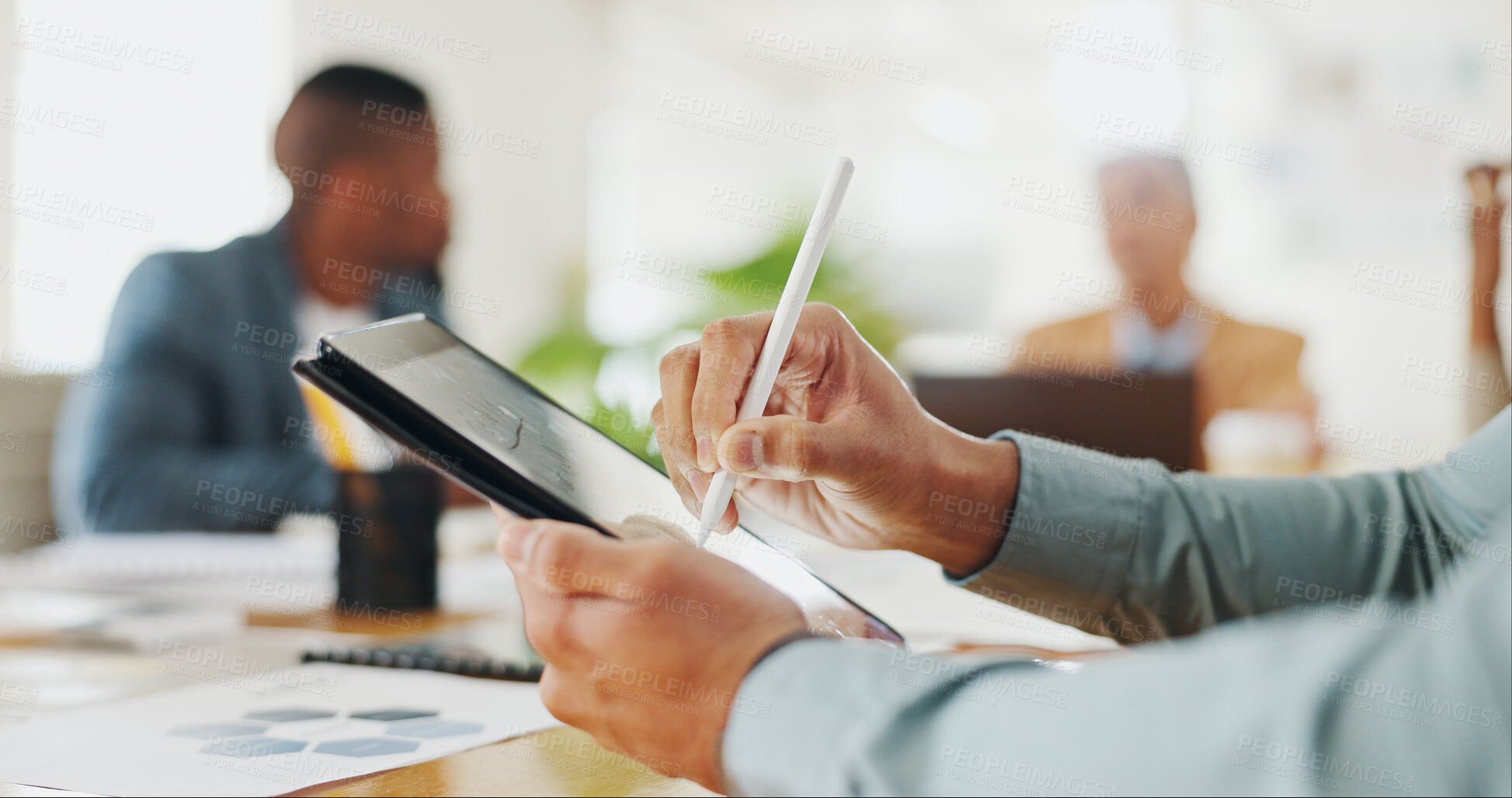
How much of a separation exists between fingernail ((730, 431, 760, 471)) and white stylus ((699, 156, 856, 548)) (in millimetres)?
23

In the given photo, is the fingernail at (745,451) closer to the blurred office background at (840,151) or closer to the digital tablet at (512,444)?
the digital tablet at (512,444)

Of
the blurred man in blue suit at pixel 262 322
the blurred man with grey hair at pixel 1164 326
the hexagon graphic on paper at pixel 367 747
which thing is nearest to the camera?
the hexagon graphic on paper at pixel 367 747

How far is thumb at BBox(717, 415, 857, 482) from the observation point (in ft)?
1.55

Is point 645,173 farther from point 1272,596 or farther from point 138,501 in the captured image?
point 1272,596

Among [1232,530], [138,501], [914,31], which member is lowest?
[138,501]

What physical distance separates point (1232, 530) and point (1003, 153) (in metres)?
3.78

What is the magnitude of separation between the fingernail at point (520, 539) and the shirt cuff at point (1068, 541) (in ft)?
1.18

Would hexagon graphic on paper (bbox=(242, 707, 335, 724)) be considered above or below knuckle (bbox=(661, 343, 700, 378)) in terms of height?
below

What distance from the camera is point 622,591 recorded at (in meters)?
0.33

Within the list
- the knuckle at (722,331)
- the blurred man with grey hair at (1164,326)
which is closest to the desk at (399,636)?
the knuckle at (722,331)

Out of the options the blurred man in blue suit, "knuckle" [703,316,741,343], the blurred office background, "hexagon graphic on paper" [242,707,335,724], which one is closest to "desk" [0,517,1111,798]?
"hexagon graphic on paper" [242,707,335,724]

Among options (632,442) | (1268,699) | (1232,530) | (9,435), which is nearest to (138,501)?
(9,435)

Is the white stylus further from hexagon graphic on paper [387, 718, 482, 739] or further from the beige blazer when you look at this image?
the beige blazer

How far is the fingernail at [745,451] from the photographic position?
47 centimetres
